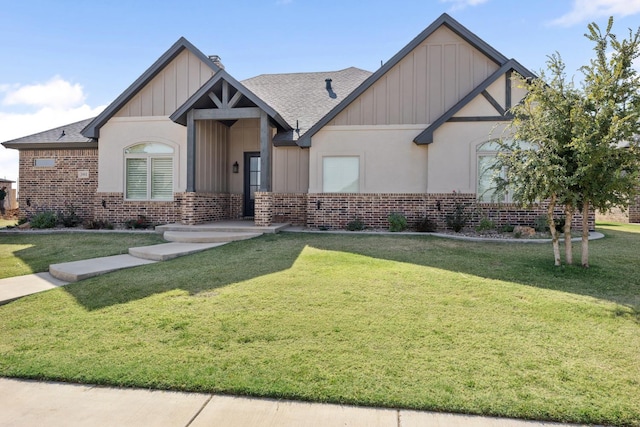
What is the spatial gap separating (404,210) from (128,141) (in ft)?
32.8

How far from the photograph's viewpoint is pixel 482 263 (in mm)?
6891

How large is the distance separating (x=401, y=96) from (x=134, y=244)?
29.4ft

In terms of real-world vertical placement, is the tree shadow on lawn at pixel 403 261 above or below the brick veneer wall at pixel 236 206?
below

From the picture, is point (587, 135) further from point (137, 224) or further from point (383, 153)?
point (137, 224)

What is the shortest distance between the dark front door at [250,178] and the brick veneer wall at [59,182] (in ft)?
18.3

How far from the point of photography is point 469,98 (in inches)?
435

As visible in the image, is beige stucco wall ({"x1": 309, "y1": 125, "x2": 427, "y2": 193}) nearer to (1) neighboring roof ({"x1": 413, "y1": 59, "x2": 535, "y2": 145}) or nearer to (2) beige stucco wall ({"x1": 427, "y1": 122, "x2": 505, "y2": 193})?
(2) beige stucco wall ({"x1": 427, "y1": 122, "x2": 505, "y2": 193})

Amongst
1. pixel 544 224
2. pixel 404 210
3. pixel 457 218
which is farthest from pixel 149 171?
pixel 544 224

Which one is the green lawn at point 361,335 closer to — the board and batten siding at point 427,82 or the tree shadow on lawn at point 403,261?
the tree shadow on lawn at point 403,261

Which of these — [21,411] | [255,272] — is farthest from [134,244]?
[21,411]

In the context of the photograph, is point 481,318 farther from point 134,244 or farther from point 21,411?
point 134,244

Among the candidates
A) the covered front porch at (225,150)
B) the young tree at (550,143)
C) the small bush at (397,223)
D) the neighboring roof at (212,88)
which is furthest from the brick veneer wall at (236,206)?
the young tree at (550,143)

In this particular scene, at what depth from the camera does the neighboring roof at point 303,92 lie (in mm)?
14230

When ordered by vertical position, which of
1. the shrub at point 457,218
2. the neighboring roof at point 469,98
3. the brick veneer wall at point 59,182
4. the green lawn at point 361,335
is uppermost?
the neighboring roof at point 469,98
